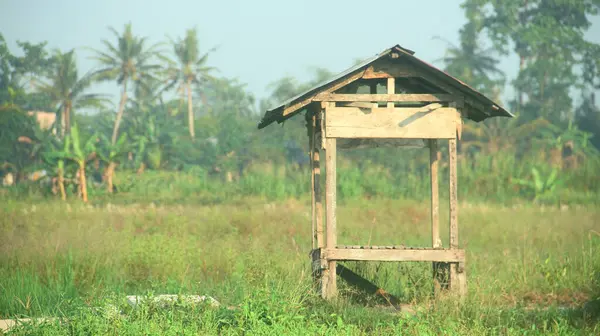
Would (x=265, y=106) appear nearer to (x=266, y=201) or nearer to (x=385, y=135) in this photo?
(x=266, y=201)

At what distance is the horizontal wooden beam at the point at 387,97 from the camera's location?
10.7 metres

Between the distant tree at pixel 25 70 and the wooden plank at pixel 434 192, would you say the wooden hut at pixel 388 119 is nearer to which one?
the wooden plank at pixel 434 192

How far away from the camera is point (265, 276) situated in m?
9.37

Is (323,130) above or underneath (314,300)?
above

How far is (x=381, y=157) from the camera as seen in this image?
142 ft

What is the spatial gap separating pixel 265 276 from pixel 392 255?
1803 mm

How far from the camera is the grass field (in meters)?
8.89

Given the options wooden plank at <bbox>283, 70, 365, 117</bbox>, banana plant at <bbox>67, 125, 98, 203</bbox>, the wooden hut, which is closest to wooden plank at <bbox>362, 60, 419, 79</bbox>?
the wooden hut

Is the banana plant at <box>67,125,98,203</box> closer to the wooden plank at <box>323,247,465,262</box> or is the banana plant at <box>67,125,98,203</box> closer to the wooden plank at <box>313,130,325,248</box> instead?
the wooden plank at <box>313,130,325,248</box>

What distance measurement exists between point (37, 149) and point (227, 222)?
24.2m

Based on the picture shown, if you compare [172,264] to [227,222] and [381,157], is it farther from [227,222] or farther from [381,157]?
[381,157]

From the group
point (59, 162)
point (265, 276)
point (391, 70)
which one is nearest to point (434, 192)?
point (391, 70)

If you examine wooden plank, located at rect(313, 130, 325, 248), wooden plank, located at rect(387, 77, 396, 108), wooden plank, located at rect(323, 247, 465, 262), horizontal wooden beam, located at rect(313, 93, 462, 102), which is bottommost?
wooden plank, located at rect(323, 247, 465, 262)

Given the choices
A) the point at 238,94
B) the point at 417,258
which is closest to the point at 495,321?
the point at 417,258
